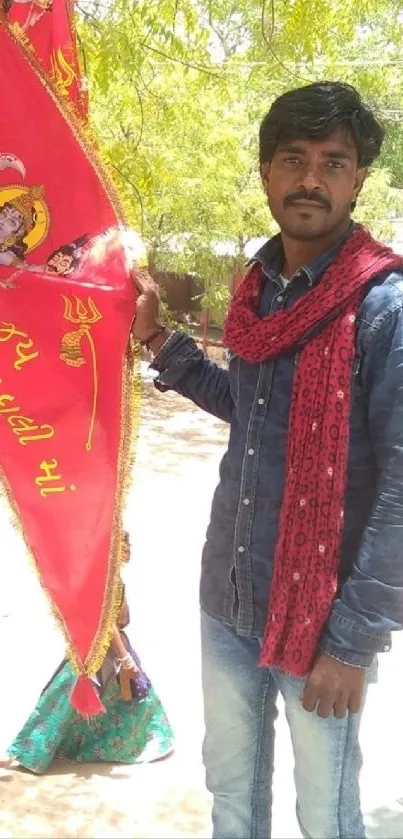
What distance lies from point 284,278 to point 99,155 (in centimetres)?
59

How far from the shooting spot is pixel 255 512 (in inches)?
63.4

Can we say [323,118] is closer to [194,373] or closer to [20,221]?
[194,373]

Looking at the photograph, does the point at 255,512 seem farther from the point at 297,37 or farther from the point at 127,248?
the point at 297,37

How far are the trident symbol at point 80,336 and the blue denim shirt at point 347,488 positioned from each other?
0.31 meters

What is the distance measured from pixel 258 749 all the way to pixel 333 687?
0.40 m

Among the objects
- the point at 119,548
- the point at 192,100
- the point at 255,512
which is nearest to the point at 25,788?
the point at 119,548

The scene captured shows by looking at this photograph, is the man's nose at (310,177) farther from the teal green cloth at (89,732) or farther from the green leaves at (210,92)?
the teal green cloth at (89,732)

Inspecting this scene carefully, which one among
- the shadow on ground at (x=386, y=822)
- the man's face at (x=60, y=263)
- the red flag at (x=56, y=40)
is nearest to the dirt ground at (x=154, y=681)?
the shadow on ground at (x=386, y=822)

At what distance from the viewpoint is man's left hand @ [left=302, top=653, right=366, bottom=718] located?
1470mm

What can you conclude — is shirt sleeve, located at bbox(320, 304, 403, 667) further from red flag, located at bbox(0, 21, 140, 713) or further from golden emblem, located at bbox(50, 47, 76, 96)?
golden emblem, located at bbox(50, 47, 76, 96)

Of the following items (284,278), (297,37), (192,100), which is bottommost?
(284,278)

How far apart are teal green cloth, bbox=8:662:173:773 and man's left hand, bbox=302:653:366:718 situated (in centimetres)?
141

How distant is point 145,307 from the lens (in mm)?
1916

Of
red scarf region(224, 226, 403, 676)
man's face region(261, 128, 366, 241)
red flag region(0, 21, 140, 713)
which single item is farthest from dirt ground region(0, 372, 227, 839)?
man's face region(261, 128, 366, 241)
